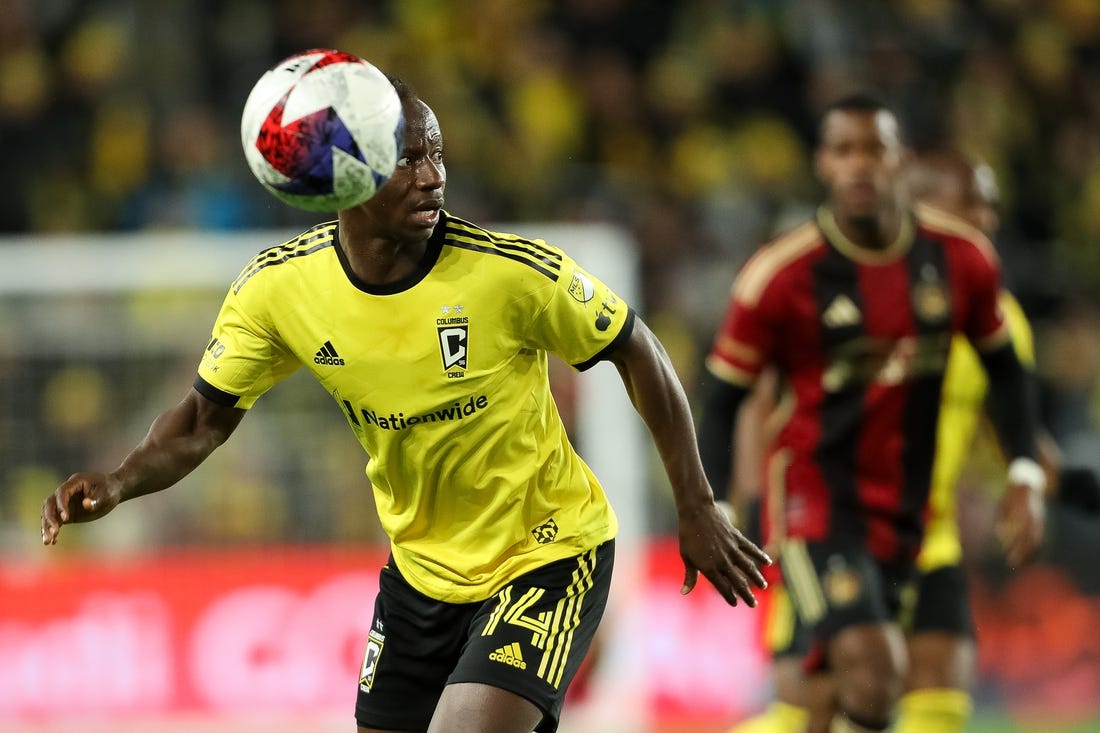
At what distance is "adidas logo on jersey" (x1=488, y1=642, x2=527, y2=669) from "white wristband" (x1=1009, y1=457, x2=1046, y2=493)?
2718 millimetres

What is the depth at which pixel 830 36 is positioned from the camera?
14578mm

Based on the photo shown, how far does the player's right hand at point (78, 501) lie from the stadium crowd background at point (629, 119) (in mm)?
6019

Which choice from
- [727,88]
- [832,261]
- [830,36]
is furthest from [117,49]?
[832,261]

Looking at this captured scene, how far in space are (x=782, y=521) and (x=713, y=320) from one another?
580 centimetres

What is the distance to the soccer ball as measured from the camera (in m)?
3.90

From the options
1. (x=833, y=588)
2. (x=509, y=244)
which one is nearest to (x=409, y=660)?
(x=509, y=244)

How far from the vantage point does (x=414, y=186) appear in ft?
13.8

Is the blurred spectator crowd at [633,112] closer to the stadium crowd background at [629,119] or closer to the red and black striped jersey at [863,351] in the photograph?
the stadium crowd background at [629,119]

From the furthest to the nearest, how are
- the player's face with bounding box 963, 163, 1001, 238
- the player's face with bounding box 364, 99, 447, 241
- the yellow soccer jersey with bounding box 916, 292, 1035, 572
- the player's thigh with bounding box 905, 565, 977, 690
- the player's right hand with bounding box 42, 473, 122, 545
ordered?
the player's face with bounding box 963, 163, 1001, 238
the yellow soccer jersey with bounding box 916, 292, 1035, 572
the player's thigh with bounding box 905, 565, 977, 690
the player's right hand with bounding box 42, 473, 122, 545
the player's face with bounding box 364, 99, 447, 241

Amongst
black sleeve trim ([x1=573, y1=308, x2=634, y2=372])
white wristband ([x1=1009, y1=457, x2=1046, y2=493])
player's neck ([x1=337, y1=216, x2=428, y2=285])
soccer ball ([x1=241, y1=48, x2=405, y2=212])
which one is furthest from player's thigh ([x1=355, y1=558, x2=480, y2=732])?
white wristband ([x1=1009, y1=457, x2=1046, y2=493])

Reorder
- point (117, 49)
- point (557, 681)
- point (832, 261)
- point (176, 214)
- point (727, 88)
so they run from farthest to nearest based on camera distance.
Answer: point (727, 88), point (117, 49), point (176, 214), point (832, 261), point (557, 681)

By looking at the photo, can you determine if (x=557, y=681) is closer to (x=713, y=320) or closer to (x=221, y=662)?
(x=221, y=662)

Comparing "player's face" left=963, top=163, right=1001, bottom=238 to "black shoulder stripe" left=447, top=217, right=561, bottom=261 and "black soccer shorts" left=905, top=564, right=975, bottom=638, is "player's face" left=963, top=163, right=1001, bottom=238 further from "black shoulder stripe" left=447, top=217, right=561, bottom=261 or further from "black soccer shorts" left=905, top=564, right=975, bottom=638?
"black shoulder stripe" left=447, top=217, right=561, bottom=261

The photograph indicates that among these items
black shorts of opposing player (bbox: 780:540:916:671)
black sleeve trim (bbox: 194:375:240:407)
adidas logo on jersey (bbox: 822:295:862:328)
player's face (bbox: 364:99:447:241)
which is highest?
player's face (bbox: 364:99:447:241)
